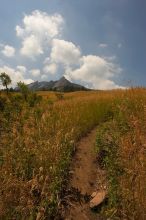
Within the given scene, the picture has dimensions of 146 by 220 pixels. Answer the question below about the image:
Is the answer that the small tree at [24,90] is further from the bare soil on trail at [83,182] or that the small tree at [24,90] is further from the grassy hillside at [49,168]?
the bare soil on trail at [83,182]

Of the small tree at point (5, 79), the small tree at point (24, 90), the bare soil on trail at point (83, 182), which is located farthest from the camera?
the small tree at point (5, 79)

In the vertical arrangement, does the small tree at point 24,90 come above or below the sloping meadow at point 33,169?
above

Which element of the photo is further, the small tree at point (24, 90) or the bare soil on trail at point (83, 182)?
the small tree at point (24, 90)

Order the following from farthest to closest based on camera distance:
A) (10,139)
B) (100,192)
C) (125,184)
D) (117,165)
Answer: (10,139), (117,165), (100,192), (125,184)

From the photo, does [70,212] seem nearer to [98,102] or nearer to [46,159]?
[46,159]

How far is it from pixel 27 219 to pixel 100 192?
198 centimetres

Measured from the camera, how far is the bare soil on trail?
6801 mm

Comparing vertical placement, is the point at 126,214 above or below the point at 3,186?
below

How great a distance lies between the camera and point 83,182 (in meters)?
7.99

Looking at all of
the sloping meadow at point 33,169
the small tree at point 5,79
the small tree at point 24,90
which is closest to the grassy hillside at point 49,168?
the sloping meadow at point 33,169

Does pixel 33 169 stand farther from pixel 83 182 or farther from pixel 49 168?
pixel 83 182

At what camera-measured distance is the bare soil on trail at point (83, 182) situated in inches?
268

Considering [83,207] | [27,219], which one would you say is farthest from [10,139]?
[27,219]

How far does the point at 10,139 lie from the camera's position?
29.0 feet
